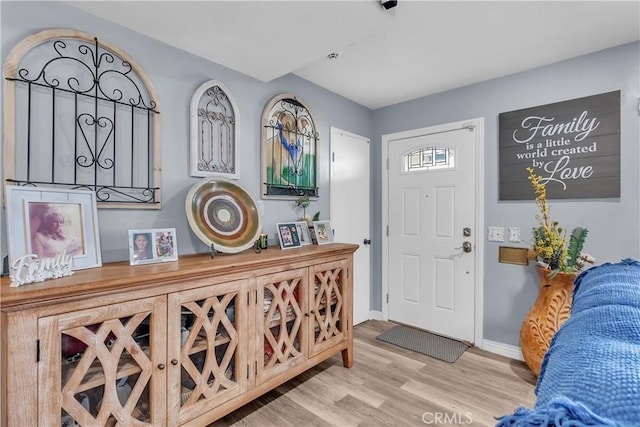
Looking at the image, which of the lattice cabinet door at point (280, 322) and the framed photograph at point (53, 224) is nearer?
the framed photograph at point (53, 224)

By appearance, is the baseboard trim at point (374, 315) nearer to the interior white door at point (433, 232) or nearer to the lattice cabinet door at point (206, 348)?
the interior white door at point (433, 232)

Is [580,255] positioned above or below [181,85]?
below

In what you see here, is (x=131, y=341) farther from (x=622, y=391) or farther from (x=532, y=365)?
(x=532, y=365)

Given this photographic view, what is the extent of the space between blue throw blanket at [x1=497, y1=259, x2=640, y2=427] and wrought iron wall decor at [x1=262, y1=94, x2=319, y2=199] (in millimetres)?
2011

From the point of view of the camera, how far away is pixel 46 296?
107 cm

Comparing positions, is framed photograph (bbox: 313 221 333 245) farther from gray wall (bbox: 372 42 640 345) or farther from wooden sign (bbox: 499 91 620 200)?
wooden sign (bbox: 499 91 620 200)

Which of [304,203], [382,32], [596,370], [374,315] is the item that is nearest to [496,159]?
[382,32]

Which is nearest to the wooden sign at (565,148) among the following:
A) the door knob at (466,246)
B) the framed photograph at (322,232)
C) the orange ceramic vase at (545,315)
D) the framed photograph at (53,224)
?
the door knob at (466,246)

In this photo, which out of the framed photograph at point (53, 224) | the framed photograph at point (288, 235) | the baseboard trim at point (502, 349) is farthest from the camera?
the baseboard trim at point (502, 349)

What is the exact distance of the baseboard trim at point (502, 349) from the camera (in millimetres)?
2575

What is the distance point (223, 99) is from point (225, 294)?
1326 millimetres

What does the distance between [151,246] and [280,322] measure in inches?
34.7

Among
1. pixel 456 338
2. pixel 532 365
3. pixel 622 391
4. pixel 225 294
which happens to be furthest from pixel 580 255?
pixel 225 294

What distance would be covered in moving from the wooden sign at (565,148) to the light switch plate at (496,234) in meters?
0.28
